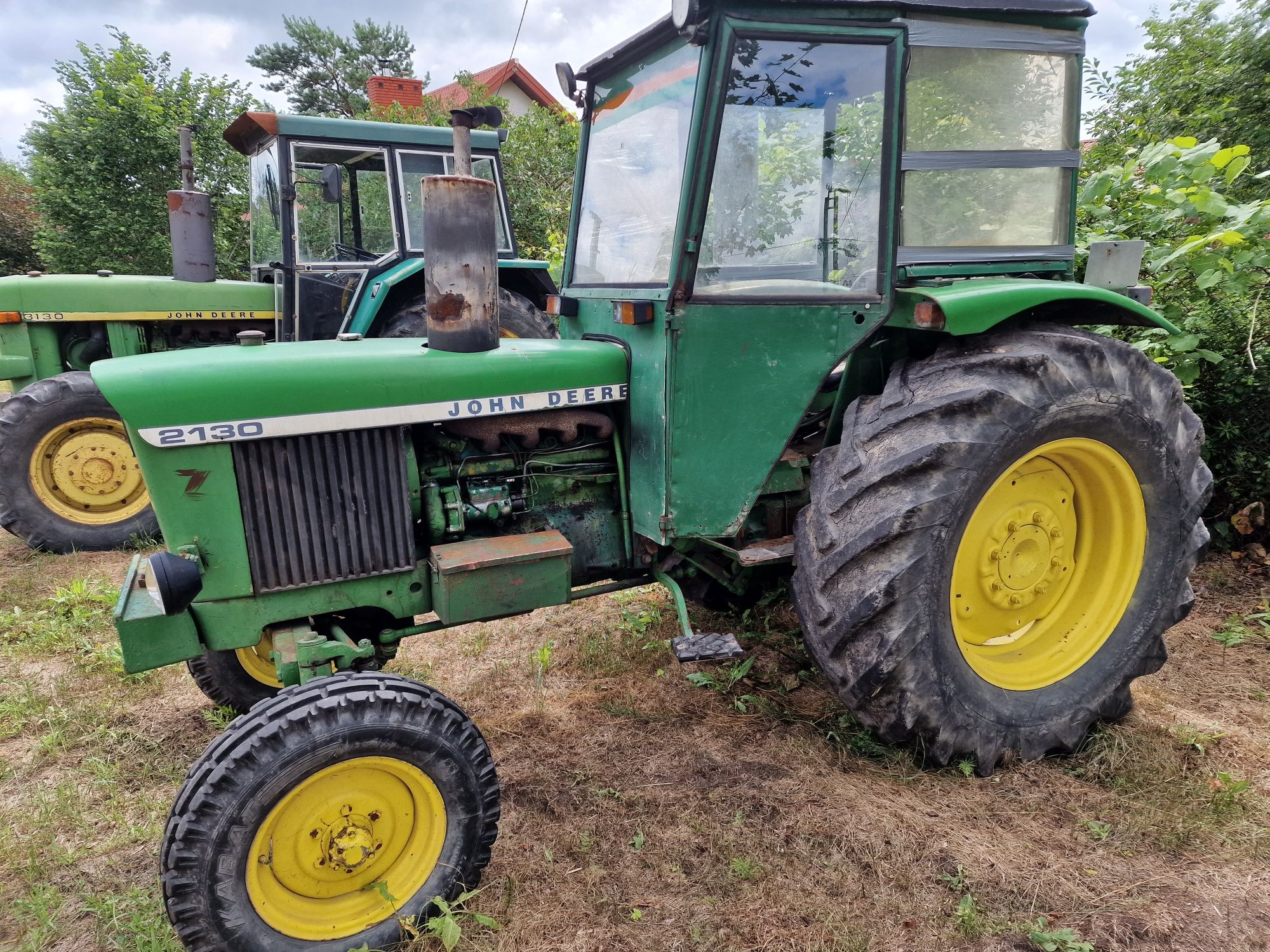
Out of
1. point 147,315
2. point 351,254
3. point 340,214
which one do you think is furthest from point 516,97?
point 147,315

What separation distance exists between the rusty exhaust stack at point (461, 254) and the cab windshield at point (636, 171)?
0.50 metres

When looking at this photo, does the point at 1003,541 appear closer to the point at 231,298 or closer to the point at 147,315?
the point at 231,298

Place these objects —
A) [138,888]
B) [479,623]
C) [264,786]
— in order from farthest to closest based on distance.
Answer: [479,623] < [138,888] < [264,786]

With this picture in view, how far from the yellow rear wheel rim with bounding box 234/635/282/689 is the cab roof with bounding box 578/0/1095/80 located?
7.92 feet

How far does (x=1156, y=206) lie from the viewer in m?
4.05

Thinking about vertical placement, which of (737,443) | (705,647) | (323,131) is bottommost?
(705,647)

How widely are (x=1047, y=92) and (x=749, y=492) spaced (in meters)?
1.63

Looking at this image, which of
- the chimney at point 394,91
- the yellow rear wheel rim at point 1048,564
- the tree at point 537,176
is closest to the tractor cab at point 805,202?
the yellow rear wheel rim at point 1048,564

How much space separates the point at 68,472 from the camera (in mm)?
5203

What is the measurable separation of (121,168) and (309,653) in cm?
1216

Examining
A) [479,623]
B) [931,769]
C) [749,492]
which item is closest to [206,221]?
[479,623]

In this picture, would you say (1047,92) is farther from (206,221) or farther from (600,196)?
(206,221)

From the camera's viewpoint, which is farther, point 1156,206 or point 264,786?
point 1156,206

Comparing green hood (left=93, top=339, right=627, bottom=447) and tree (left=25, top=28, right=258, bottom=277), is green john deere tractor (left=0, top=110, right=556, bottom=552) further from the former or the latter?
tree (left=25, top=28, right=258, bottom=277)
